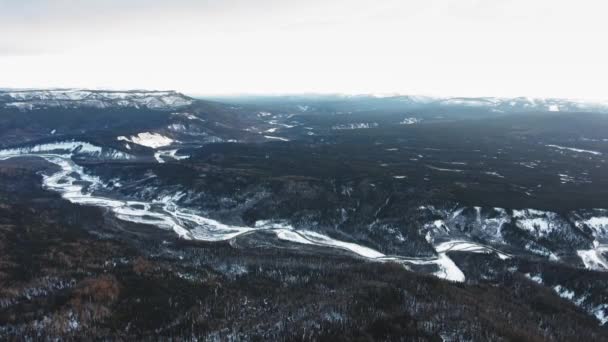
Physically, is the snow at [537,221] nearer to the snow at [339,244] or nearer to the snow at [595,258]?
the snow at [595,258]

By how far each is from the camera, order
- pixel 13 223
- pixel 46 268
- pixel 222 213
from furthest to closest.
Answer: pixel 222 213 → pixel 13 223 → pixel 46 268

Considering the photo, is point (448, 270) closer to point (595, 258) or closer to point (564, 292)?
point (564, 292)

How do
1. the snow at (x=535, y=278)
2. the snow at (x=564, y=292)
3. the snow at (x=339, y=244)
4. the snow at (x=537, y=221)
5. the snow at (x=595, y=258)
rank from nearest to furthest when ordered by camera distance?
the snow at (x=564, y=292)
the snow at (x=535, y=278)
the snow at (x=595, y=258)
the snow at (x=339, y=244)
the snow at (x=537, y=221)

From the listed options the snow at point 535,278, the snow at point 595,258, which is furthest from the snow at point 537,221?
the snow at point 535,278

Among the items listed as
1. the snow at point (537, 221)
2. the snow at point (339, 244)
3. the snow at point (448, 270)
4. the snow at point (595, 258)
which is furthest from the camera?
the snow at point (537, 221)

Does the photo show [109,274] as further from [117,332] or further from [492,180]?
[492,180]

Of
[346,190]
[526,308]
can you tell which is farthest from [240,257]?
[346,190]

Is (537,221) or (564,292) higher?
(537,221)

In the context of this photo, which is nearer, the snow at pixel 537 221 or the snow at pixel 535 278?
the snow at pixel 535 278

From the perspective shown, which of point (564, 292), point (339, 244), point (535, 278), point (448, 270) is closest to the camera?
point (564, 292)

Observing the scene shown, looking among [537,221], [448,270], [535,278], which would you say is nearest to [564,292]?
[535,278]

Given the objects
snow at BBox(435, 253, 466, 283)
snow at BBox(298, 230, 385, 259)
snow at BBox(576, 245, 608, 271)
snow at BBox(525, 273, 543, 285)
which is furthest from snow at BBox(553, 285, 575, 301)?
snow at BBox(298, 230, 385, 259)
